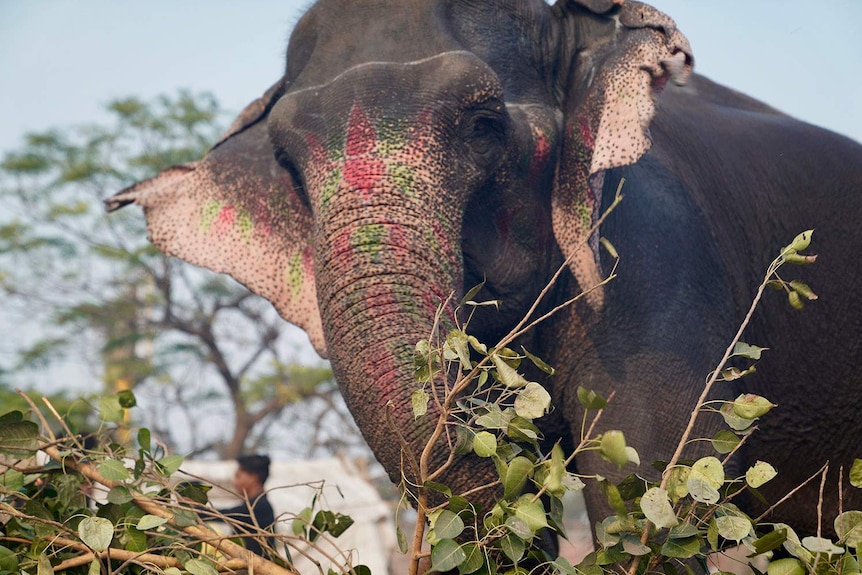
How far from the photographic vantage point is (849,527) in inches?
67.1

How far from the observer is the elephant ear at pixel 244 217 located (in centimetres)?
327

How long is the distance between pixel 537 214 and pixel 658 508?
146 cm

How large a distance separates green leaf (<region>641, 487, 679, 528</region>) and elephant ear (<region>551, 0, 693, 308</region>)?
1.12m

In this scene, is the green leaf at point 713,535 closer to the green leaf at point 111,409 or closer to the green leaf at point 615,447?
the green leaf at point 615,447

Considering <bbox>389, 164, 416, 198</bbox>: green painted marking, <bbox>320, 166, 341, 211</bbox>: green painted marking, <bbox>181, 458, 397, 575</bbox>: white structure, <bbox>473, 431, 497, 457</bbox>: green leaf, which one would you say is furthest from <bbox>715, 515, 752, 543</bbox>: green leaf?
<bbox>181, 458, 397, 575</bbox>: white structure

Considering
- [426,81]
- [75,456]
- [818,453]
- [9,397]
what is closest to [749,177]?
[818,453]

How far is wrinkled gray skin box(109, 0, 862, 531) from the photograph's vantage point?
251 centimetres

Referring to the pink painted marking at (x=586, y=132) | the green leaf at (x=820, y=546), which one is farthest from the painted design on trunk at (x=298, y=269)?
the green leaf at (x=820, y=546)

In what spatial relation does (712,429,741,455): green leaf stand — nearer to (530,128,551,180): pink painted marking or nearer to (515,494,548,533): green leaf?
(515,494,548,533): green leaf

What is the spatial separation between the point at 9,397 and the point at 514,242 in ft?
25.2

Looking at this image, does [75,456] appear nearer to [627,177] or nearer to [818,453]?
[627,177]

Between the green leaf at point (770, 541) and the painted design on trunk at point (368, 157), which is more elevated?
the painted design on trunk at point (368, 157)

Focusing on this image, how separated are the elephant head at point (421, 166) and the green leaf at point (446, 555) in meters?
0.62

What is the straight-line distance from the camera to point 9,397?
9.55 meters
